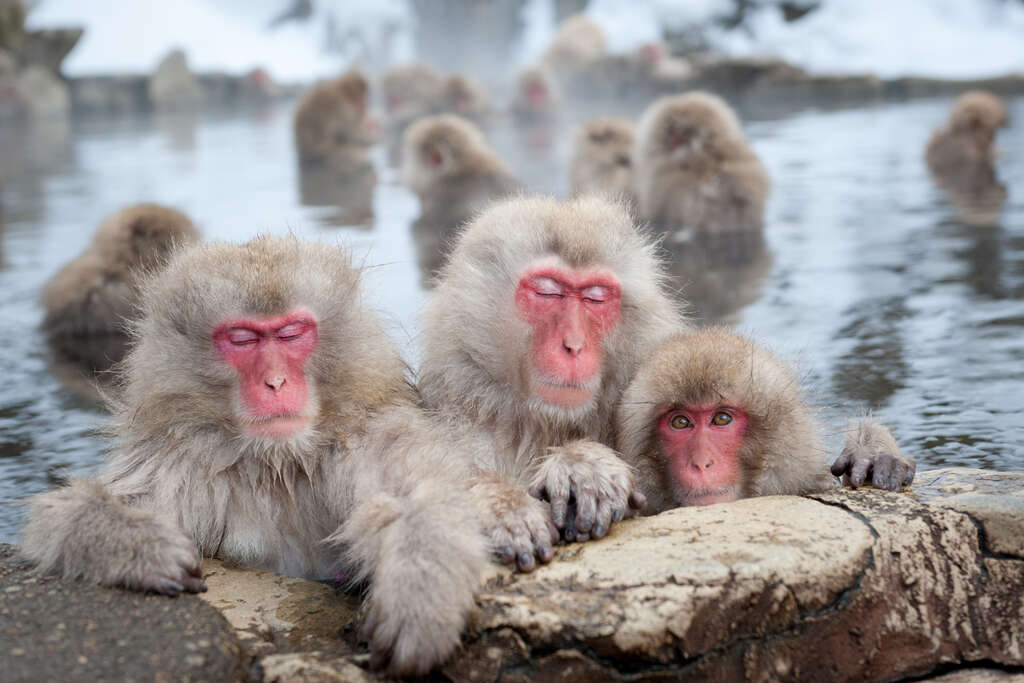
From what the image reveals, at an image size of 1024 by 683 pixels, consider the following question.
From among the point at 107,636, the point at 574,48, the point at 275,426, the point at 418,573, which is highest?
the point at 574,48

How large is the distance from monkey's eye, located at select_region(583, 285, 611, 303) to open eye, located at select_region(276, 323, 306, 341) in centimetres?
83

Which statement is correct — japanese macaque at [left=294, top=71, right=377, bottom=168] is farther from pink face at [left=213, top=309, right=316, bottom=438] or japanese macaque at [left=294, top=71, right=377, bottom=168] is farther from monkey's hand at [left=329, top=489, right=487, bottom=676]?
monkey's hand at [left=329, top=489, right=487, bottom=676]

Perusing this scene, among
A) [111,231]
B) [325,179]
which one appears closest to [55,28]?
[325,179]

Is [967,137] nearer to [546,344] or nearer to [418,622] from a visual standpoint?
[546,344]

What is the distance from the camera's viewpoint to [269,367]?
3344mm

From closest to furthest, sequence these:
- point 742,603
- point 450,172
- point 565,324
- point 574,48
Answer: point 742,603, point 565,324, point 450,172, point 574,48

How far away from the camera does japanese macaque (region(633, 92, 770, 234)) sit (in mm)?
8875

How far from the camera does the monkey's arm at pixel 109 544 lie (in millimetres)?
3154

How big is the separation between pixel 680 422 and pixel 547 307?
52 centimetres

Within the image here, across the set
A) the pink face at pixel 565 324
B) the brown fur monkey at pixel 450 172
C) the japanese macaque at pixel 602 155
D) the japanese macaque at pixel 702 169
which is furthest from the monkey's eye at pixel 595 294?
the japanese macaque at pixel 602 155

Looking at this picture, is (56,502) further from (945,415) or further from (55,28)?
(55,28)

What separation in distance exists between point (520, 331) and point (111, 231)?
424 cm

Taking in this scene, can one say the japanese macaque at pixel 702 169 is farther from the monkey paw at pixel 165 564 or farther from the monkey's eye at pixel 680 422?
the monkey paw at pixel 165 564

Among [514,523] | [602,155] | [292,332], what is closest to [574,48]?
[602,155]
